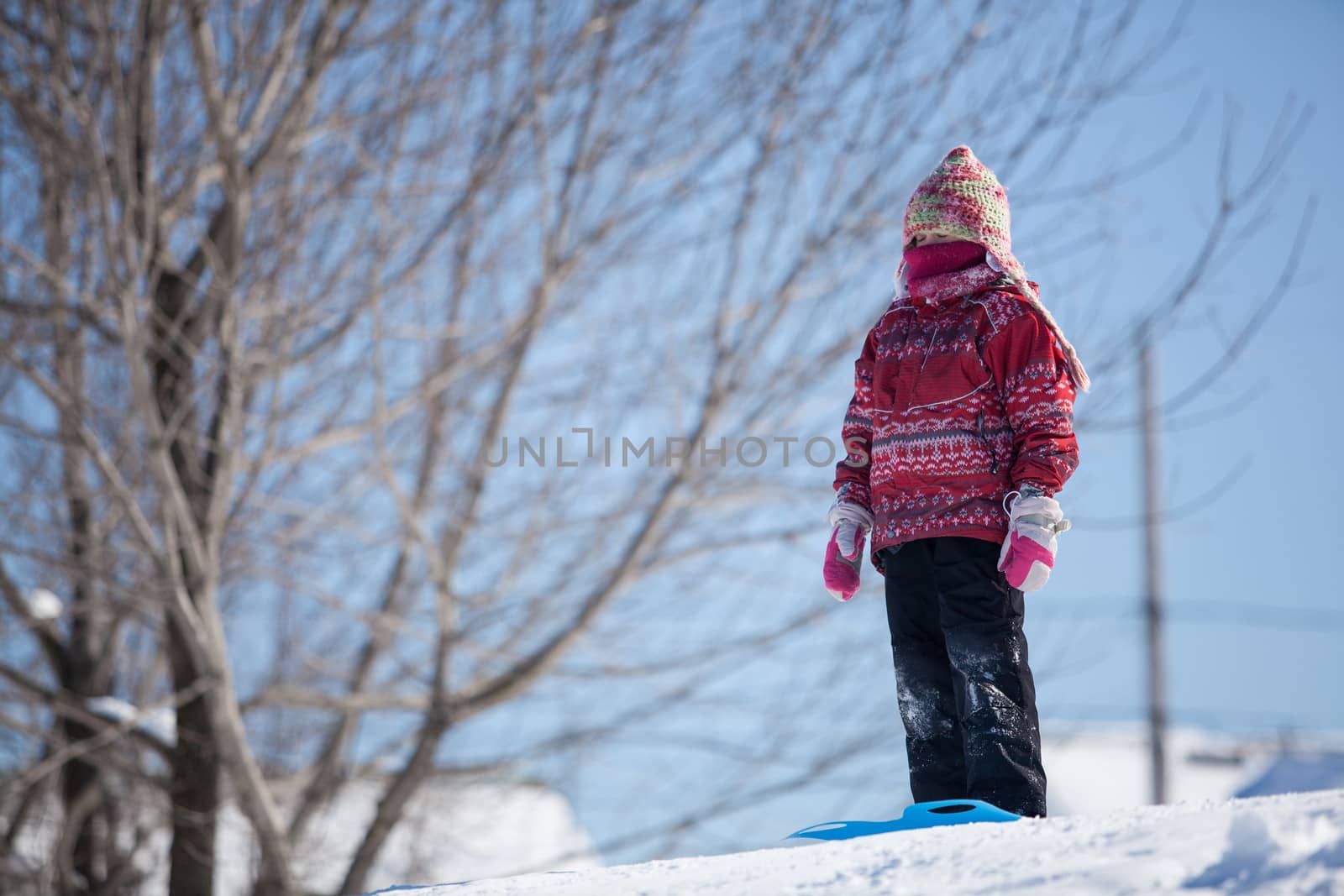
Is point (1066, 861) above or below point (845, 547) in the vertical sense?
below

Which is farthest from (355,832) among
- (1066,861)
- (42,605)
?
(1066,861)

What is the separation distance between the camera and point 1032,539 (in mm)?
1787

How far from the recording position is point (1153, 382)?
7629 millimetres

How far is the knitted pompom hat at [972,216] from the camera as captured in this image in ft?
6.59

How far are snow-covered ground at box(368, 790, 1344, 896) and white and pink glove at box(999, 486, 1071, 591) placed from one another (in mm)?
409

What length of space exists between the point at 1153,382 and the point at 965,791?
6.32 m

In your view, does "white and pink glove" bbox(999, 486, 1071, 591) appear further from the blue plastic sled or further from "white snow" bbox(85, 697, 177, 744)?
"white snow" bbox(85, 697, 177, 744)

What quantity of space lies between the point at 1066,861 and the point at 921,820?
51 cm

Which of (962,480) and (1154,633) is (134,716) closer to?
(962,480)

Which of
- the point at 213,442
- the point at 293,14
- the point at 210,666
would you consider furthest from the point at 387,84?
the point at 210,666

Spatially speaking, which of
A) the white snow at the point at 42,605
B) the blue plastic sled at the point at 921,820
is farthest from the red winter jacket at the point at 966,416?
the white snow at the point at 42,605

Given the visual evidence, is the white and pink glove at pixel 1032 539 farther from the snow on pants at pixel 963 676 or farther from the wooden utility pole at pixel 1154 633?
the wooden utility pole at pixel 1154 633

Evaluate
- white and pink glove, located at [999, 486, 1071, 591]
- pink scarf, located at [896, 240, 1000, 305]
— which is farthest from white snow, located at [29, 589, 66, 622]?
white and pink glove, located at [999, 486, 1071, 591]

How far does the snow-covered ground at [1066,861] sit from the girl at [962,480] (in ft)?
1.31
